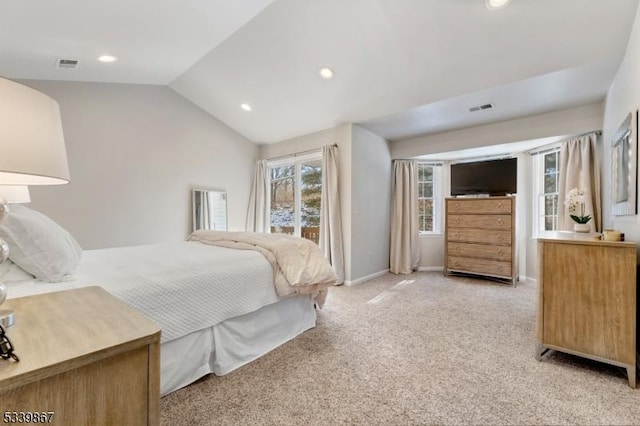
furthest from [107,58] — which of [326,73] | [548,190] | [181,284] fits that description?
[548,190]

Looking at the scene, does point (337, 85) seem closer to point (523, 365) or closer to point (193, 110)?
point (193, 110)

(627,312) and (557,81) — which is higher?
(557,81)

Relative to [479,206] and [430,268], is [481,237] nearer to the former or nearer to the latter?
[479,206]

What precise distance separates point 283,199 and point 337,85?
7.98ft

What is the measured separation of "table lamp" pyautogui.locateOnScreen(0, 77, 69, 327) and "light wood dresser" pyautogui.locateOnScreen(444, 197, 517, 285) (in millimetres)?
4832

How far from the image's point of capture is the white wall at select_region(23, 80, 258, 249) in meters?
3.65

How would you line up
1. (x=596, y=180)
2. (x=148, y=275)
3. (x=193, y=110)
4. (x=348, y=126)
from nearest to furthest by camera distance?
(x=148, y=275), (x=596, y=180), (x=348, y=126), (x=193, y=110)

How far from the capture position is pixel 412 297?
3.60 metres

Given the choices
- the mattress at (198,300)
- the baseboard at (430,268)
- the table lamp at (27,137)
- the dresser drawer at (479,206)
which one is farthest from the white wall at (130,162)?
the dresser drawer at (479,206)

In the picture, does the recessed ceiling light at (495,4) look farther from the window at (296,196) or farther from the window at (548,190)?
the window at (296,196)

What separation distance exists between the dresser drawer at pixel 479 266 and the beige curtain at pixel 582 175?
0.88 metres

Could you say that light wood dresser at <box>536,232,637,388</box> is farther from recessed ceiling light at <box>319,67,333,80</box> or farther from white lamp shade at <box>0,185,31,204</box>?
white lamp shade at <box>0,185,31,204</box>

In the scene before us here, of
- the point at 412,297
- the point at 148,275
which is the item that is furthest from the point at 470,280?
the point at 148,275

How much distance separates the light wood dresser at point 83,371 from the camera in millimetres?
628
